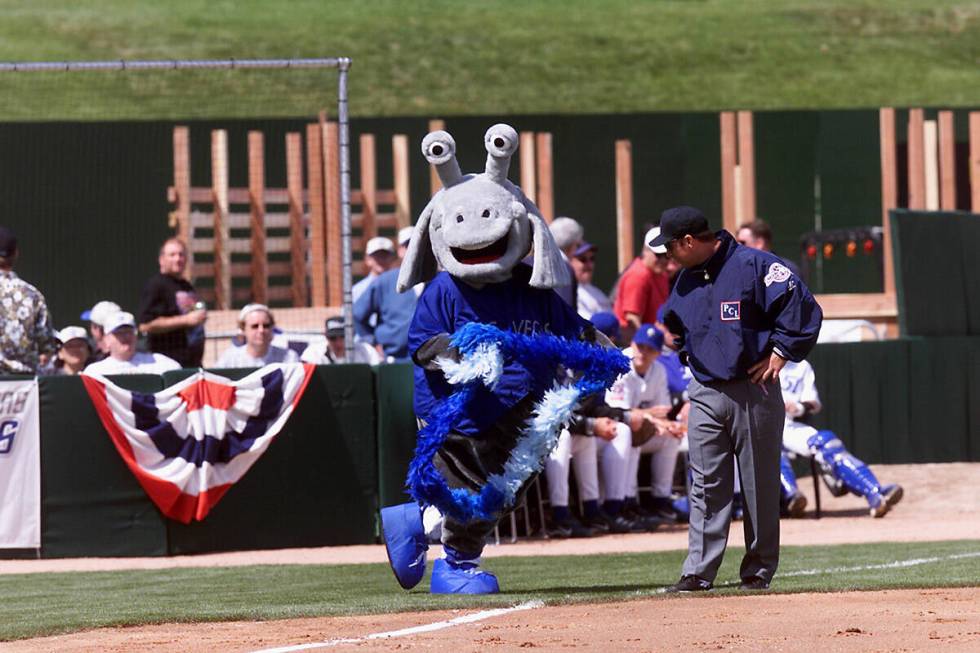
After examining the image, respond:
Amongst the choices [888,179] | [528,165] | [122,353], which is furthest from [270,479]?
[888,179]

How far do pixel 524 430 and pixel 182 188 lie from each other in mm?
9267

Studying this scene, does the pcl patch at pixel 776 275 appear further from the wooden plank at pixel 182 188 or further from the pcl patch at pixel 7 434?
the wooden plank at pixel 182 188

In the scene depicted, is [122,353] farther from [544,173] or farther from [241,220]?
[544,173]

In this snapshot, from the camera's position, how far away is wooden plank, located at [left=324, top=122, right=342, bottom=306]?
1404cm

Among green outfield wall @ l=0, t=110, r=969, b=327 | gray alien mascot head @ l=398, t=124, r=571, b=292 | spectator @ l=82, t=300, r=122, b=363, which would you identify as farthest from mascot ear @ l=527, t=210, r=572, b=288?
green outfield wall @ l=0, t=110, r=969, b=327

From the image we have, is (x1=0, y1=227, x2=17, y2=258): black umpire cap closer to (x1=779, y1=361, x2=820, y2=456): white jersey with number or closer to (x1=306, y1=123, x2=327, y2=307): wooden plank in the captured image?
(x1=306, y1=123, x2=327, y2=307): wooden plank

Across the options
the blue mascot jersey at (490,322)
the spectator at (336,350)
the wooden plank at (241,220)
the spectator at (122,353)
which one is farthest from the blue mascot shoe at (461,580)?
the wooden plank at (241,220)

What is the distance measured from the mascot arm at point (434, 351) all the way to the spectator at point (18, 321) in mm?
4377

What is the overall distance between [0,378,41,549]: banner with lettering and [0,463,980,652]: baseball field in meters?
0.20

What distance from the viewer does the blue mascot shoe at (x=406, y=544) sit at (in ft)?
27.2

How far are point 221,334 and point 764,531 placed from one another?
751 cm

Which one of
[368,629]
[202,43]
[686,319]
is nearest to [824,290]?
[686,319]

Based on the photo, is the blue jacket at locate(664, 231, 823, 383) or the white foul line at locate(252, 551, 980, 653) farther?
the blue jacket at locate(664, 231, 823, 383)

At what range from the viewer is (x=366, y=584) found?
30.7ft
